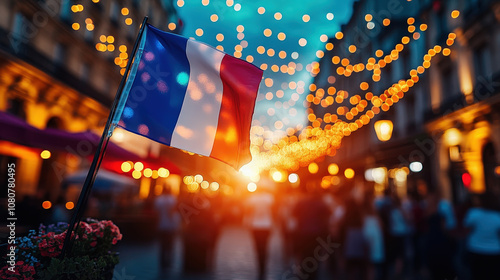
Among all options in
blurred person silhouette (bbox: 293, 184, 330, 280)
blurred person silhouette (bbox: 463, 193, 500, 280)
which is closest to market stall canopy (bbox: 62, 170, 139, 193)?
blurred person silhouette (bbox: 293, 184, 330, 280)

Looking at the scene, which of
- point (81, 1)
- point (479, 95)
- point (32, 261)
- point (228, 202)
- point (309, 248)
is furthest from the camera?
point (228, 202)

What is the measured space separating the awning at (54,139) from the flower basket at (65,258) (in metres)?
4.32

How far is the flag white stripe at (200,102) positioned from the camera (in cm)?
319

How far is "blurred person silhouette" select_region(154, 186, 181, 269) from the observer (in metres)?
7.47

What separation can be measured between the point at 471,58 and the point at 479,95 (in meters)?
2.30

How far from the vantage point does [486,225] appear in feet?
15.7

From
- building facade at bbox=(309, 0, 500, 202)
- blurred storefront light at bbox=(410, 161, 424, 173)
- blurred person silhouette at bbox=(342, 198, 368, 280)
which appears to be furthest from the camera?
blurred storefront light at bbox=(410, 161, 424, 173)

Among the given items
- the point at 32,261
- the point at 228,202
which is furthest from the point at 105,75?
the point at 32,261

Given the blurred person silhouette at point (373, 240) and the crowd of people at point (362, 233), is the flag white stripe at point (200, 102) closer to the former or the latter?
the crowd of people at point (362, 233)

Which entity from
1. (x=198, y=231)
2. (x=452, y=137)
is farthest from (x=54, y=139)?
(x=452, y=137)

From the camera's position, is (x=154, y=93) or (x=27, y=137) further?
(x=27, y=137)

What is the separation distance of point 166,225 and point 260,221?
2.11 metres

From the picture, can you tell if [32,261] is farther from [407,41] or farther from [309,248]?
[407,41]

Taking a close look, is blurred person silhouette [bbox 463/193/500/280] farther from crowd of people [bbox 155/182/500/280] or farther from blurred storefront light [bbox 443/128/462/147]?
blurred storefront light [bbox 443/128/462/147]
